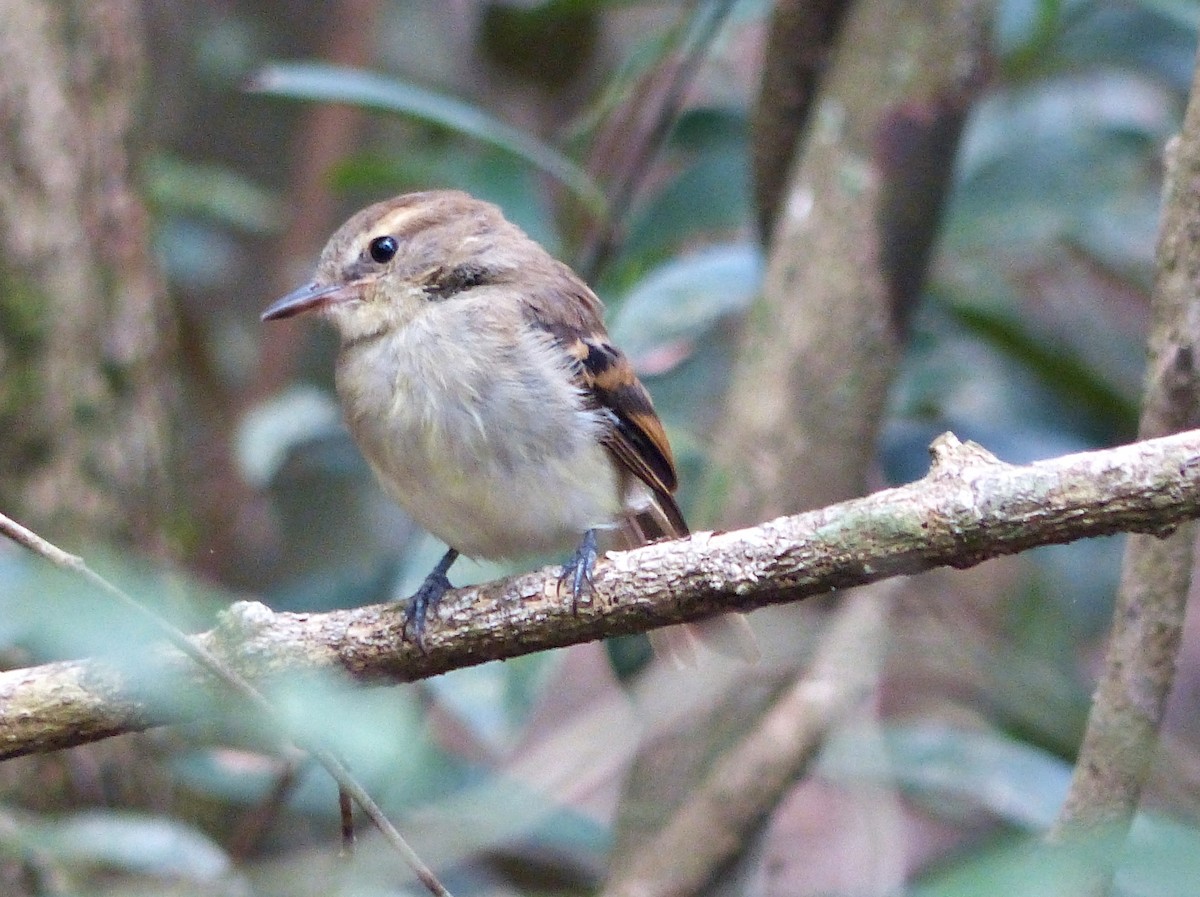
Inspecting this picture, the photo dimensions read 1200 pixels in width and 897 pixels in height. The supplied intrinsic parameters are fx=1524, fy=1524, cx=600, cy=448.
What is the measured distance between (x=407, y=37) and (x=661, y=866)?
14.6ft

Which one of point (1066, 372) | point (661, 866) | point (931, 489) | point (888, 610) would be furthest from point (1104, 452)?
point (1066, 372)

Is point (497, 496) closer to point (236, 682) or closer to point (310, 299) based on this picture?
point (310, 299)

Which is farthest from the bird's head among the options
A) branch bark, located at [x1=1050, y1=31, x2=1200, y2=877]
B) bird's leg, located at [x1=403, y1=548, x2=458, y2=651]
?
branch bark, located at [x1=1050, y1=31, x2=1200, y2=877]

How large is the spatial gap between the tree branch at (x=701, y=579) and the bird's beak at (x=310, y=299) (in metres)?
1.01

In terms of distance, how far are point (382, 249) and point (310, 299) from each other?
18 cm

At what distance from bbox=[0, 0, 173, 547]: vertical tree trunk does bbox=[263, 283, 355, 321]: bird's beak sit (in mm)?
890

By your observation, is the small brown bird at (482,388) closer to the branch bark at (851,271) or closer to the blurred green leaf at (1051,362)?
the branch bark at (851,271)

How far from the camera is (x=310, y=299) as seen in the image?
3.11 m

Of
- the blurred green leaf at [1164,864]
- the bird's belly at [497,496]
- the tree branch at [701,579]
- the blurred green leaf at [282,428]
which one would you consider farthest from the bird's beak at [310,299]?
the blurred green leaf at [1164,864]

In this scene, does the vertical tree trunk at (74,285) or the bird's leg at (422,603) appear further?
the vertical tree trunk at (74,285)

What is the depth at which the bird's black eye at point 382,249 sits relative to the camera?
3143mm

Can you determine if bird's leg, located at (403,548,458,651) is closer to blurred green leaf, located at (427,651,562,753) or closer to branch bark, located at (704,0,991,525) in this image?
blurred green leaf, located at (427,651,562,753)

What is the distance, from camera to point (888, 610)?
11.5 feet

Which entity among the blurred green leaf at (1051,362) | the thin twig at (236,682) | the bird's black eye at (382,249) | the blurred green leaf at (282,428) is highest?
the blurred green leaf at (1051,362)
